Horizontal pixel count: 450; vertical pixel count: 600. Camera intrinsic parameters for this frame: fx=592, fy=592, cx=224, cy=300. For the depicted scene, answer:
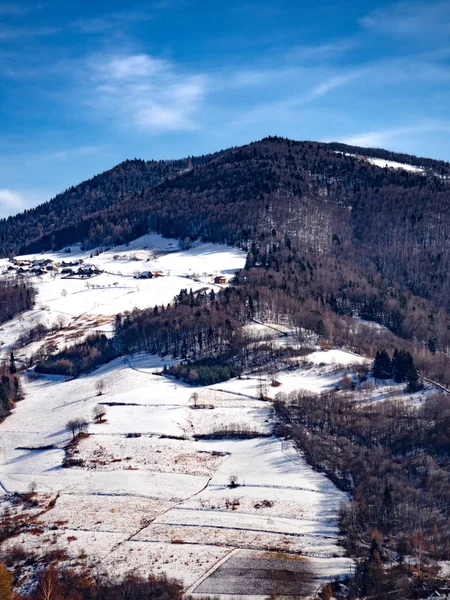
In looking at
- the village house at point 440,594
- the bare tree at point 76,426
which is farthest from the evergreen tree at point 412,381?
the bare tree at point 76,426

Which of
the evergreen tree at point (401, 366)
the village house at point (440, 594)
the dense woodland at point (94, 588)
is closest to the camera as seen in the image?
the village house at point (440, 594)

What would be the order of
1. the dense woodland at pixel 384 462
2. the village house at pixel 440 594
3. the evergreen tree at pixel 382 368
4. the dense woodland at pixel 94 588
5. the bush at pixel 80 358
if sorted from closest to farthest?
the village house at pixel 440 594 → the dense woodland at pixel 94 588 → the dense woodland at pixel 384 462 → the evergreen tree at pixel 382 368 → the bush at pixel 80 358

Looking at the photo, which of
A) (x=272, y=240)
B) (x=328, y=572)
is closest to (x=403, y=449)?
(x=328, y=572)

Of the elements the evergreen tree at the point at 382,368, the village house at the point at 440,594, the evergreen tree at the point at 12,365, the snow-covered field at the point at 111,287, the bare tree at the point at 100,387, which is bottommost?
the village house at the point at 440,594

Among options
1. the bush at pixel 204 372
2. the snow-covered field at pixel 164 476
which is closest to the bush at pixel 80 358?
the snow-covered field at pixel 164 476

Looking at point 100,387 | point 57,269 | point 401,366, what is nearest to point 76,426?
point 100,387

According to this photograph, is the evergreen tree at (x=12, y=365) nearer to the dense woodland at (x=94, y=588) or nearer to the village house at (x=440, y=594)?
the dense woodland at (x=94, y=588)

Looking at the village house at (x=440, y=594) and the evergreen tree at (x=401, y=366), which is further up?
the evergreen tree at (x=401, y=366)

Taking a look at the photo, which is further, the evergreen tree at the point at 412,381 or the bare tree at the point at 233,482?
the evergreen tree at the point at 412,381

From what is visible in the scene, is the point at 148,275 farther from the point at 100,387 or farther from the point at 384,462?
the point at 384,462
